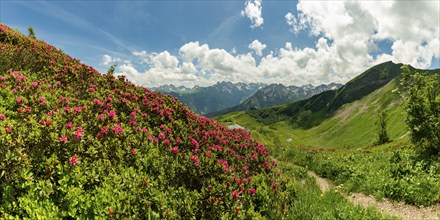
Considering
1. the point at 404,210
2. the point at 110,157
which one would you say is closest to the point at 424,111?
the point at 404,210

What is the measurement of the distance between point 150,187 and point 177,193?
0.88 m

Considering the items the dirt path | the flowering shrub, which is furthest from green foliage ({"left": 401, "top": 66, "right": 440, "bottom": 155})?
the flowering shrub

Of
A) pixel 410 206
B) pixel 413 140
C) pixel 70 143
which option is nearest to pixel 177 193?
pixel 70 143

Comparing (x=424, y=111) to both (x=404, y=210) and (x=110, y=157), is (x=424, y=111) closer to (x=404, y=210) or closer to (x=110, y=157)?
(x=404, y=210)

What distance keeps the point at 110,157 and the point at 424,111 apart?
786 inches

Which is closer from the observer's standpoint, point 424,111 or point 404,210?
point 404,210

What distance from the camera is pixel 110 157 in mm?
7582

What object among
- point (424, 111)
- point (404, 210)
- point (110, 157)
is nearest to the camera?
point (110, 157)

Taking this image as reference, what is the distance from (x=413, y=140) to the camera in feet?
57.6

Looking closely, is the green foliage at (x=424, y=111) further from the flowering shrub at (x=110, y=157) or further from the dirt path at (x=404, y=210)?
the flowering shrub at (x=110, y=157)

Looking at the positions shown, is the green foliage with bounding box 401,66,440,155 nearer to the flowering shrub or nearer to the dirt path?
the dirt path

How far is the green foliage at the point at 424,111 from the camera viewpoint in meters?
16.4

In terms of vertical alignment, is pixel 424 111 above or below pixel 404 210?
above

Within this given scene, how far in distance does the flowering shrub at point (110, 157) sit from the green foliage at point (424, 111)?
38.5ft
